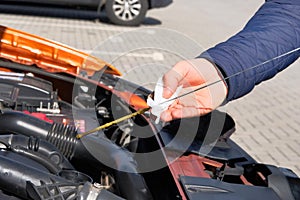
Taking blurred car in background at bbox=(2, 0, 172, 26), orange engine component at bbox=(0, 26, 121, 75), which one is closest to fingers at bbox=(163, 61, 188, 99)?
orange engine component at bbox=(0, 26, 121, 75)

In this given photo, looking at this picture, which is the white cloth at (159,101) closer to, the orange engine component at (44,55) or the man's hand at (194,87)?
the man's hand at (194,87)

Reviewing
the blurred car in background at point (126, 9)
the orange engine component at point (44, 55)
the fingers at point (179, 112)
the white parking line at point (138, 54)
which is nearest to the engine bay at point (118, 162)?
the fingers at point (179, 112)

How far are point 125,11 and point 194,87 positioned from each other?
991 cm

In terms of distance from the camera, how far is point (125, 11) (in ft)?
38.0

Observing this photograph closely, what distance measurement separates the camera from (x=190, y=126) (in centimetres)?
253

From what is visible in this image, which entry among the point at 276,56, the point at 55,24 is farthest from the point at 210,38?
the point at 276,56

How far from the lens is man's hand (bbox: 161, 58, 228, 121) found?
1722mm

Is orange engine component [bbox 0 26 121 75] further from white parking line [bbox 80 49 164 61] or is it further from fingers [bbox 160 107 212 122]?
white parking line [bbox 80 49 164 61]

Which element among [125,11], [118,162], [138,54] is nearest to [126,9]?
[125,11]

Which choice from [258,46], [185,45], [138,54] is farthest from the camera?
[138,54]

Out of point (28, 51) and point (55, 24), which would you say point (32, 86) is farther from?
point (55, 24)

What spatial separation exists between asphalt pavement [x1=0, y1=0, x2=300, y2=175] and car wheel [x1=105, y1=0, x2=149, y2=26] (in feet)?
0.63

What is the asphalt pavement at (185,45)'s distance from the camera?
5.65 meters

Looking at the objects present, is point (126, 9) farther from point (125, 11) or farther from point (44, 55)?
point (44, 55)
